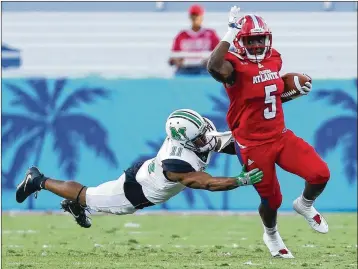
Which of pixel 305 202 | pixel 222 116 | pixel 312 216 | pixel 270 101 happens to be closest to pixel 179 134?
pixel 270 101

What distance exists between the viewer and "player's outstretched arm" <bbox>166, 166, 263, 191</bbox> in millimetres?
7176

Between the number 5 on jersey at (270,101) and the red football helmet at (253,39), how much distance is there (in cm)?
22

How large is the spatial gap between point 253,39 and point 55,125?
436 centimetres

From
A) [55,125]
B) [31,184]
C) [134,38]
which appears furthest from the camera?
[134,38]

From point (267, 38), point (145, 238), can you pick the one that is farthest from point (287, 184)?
point (267, 38)

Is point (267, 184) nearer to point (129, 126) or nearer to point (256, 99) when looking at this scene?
point (256, 99)

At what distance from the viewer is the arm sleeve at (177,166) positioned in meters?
A: 7.39

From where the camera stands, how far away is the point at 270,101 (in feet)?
25.6

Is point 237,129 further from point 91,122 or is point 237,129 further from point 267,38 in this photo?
point 91,122

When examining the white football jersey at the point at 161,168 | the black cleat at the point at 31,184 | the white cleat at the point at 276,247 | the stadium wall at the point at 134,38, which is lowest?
the stadium wall at the point at 134,38

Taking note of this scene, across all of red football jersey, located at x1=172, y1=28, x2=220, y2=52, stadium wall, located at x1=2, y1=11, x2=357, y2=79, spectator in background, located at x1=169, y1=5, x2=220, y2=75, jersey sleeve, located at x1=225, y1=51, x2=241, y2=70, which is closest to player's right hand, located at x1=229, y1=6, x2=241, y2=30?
jersey sleeve, located at x1=225, y1=51, x2=241, y2=70

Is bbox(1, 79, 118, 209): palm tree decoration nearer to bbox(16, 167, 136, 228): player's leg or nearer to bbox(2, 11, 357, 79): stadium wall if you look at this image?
bbox(16, 167, 136, 228): player's leg

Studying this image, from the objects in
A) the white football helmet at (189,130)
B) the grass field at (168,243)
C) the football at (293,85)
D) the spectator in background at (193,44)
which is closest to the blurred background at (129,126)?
the spectator in background at (193,44)

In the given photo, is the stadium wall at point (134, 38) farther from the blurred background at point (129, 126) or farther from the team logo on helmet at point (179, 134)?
the team logo on helmet at point (179, 134)
